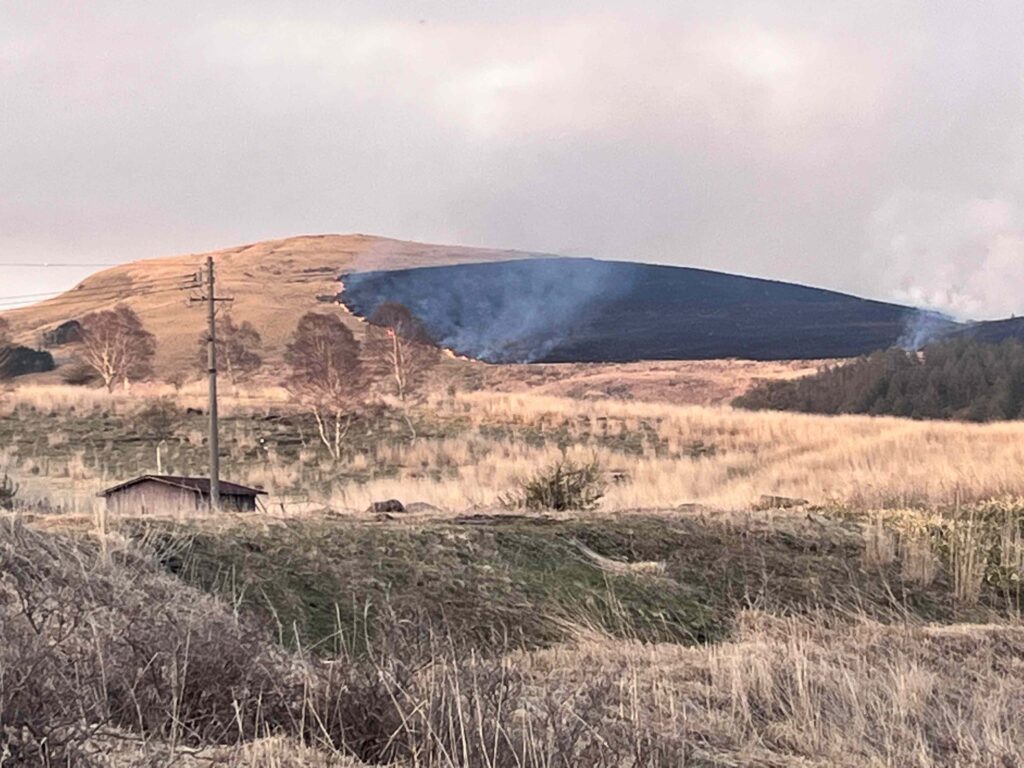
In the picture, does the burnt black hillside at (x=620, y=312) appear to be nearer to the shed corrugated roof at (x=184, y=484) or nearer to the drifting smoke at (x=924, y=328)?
the drifting smoke at (x=924, y=328)

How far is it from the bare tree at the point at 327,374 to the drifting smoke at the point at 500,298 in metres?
33.0

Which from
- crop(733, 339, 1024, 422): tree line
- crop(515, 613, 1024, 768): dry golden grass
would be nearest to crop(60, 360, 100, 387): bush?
crop(733, 339, 1024, 422): tree line

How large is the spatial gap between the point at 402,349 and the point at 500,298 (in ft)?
136

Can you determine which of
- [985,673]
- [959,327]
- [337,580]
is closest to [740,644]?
[985,673]

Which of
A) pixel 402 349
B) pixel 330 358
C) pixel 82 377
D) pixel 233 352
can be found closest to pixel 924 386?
pixel 402 349

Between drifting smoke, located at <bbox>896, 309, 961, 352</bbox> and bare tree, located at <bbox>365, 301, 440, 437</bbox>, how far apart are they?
87.6 ft

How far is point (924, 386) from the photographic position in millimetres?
41281

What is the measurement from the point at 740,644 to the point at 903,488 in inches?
465

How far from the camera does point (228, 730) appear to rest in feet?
12.7

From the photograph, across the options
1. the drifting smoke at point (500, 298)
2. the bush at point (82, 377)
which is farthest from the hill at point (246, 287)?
the bush at point (82, 377)

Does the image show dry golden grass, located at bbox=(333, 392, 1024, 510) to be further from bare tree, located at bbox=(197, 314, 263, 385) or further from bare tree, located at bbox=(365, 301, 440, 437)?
bare tree, located at bbox=(197, 314, 263, 385)

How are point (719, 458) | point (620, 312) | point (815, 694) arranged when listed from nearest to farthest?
1. point (815, 694)
2. point (719, 458)
3. point (620, 312)

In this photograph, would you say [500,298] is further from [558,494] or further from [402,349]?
[558,494]

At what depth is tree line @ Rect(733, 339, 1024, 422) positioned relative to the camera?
37875mm
